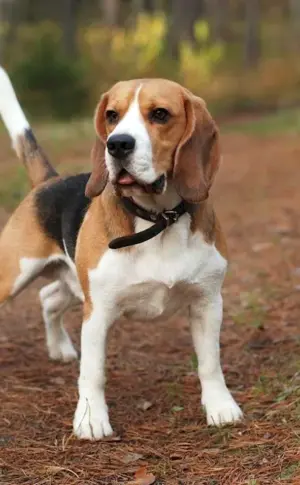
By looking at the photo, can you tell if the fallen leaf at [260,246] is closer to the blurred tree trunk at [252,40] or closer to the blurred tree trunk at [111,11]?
the blurred tree trunk at [252,40]

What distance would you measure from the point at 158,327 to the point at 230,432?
2.12 metres

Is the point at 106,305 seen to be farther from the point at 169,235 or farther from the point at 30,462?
the point at 30,462

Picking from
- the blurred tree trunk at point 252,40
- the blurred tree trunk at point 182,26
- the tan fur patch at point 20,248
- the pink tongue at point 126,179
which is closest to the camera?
the pink tongue at point 126,179

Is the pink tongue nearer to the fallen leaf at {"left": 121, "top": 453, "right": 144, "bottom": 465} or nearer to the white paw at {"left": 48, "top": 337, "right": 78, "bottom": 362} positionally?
the fallen leaf at {"left": 121, "top": 453, "right": 144, "bottom": 465}

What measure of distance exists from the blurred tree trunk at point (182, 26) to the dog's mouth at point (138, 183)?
79.3 feet

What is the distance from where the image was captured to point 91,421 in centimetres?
442

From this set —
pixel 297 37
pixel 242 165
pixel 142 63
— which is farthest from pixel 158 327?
pixel 297 37

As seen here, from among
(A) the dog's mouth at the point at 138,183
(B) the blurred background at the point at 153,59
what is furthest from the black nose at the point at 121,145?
(B) the blurred background at the point at 153,59

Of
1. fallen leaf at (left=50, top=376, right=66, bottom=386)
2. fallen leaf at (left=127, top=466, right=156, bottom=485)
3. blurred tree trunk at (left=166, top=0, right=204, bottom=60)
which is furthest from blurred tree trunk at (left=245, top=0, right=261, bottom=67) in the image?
fallen leaf at (left=127, top=466, right=156, bottom=485)

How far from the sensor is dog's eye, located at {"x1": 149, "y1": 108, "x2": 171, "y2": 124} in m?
3.98

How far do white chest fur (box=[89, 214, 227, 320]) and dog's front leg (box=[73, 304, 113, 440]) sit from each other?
126mm

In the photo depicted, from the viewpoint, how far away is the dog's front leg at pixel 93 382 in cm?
439

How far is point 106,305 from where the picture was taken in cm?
430

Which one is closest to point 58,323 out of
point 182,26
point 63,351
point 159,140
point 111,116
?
point 63,351
